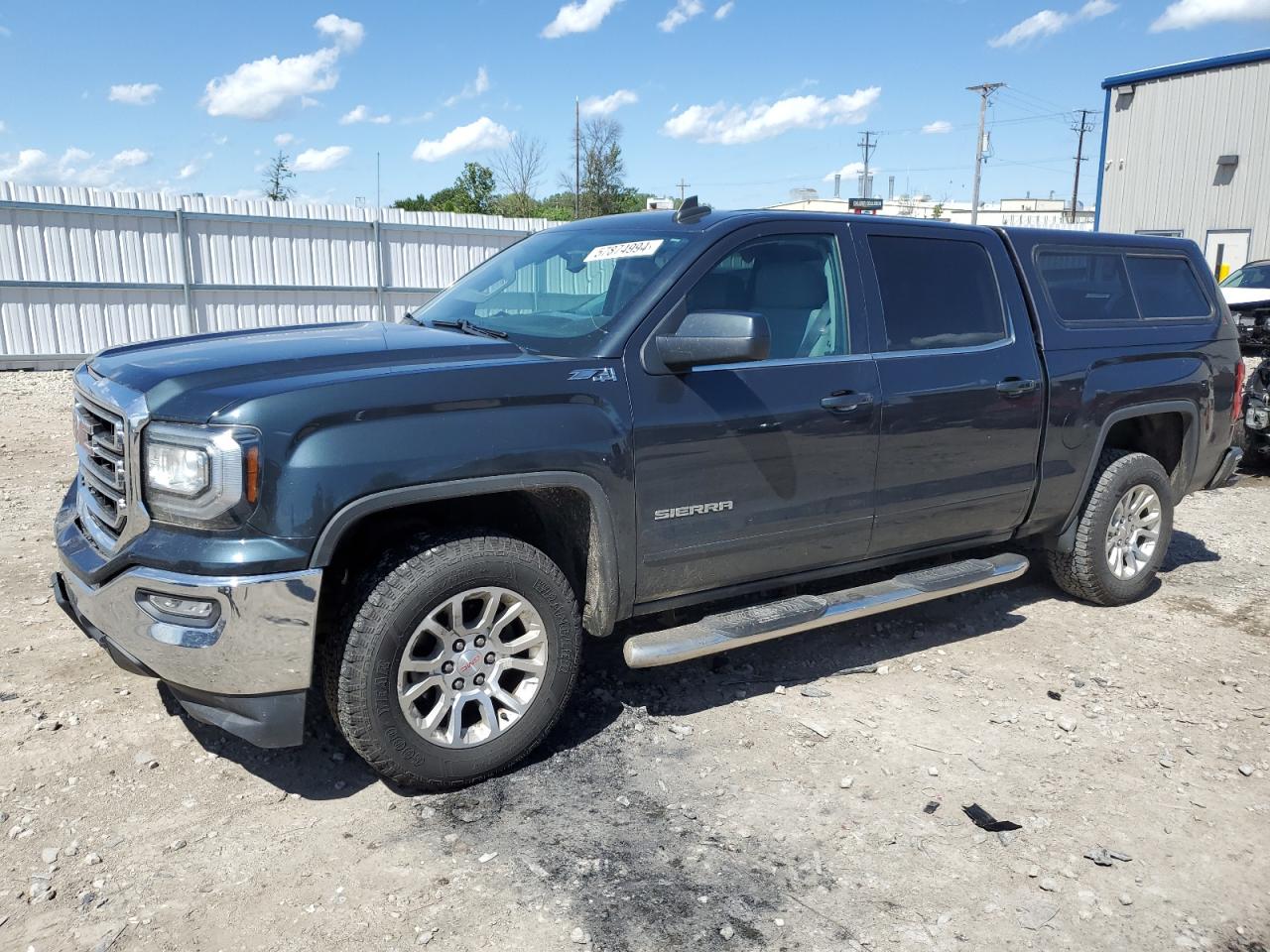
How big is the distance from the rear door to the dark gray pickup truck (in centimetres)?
2

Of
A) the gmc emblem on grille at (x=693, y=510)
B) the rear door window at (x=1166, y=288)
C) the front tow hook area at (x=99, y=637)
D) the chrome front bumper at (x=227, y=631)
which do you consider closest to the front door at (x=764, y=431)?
the gmc emblem on grille at (x=693, y=510)

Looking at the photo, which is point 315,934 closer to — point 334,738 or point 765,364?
point 334,738

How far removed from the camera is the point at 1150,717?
411cm

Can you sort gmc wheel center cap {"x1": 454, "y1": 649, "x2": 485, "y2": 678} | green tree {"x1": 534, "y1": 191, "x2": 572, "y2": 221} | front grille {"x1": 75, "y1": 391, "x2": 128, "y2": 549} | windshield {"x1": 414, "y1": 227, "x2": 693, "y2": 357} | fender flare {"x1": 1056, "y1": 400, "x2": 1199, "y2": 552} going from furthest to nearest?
green tree {"x1": 534, "y1": 191, "x2": 572, "y2": 221} → fender flare {"x1": 1056, "y1": 400, "x2": 1199, "y2": 552} → windshield {"x1": 414, "y1": 227, "x2": 693, "y2": 357} → gmc wheel center cap {"x1": 454, "y1": 649, "x2": 485, "y2": 678} → front grille {"x1": 75, "y1": 391, "x2": 128, "y2": 549}

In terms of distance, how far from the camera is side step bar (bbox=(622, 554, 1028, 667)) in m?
3.58

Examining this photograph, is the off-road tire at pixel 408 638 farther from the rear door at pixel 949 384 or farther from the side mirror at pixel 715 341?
the rear door at pixel 949 384

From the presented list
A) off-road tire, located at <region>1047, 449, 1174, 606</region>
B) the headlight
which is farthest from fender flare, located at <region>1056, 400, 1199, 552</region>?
the headlight

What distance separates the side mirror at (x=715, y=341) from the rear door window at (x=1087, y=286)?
2247 mm

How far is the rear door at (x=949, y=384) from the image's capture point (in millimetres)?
4168

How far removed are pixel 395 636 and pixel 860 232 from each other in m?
2.62

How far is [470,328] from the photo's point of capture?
13.1 ft

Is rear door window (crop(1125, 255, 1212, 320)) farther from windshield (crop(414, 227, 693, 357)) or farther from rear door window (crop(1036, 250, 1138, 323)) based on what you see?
windshield (crop(414, 227, 693, 357))

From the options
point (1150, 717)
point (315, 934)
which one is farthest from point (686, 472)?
point (1150, 717)

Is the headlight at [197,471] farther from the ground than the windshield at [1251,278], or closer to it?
closer to it
